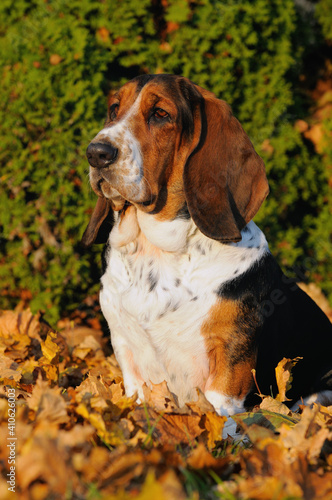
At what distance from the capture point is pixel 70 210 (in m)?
4.34

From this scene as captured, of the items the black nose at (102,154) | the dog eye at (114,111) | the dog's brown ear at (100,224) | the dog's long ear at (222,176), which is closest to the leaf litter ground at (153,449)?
the dog's brown ear at (100,224)

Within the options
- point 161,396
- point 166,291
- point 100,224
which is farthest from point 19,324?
point 161,396

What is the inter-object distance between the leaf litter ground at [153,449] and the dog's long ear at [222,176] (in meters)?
0.81

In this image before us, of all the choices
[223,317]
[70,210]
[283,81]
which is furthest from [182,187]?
[283,81]

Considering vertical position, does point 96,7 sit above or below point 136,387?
above

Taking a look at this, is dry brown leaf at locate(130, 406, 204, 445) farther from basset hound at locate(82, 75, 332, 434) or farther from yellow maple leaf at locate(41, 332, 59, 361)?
yellow maple leaf at locate(41, 332, 59, 361)

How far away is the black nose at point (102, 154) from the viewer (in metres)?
2.63

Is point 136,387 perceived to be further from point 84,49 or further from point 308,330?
point 84,49

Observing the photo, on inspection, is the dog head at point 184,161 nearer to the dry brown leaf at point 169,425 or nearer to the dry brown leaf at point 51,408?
the dry brown leaf at point 169,425

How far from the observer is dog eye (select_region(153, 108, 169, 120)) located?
9.41ft

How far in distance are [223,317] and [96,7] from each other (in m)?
3.02

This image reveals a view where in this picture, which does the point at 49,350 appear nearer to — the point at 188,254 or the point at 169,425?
the point at 188,254

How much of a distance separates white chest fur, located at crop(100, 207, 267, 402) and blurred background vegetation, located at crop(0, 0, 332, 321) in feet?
4.49

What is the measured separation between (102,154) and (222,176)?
2.16 ft
